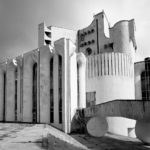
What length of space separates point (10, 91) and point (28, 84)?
5.39 m

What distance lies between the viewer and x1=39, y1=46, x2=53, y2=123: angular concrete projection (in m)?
31.1

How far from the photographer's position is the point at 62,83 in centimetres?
2903

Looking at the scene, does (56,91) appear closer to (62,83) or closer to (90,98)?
(62,83)

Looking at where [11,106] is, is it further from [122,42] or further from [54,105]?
[122,42]

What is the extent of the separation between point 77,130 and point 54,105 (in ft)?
15.7

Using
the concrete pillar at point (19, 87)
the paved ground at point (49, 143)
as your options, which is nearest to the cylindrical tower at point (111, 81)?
the paved ground at point (49, 143)

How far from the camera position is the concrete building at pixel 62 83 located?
29.4m

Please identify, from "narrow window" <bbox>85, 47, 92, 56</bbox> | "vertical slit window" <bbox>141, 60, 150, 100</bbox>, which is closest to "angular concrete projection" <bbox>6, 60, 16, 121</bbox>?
"narrow window" <bbox>85, 47, 92, 56</bbox>

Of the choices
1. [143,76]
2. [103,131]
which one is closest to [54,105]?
[103,131]

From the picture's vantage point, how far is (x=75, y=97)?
2966 cm

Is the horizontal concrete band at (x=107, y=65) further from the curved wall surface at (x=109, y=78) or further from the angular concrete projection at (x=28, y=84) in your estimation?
the angular concrete projection at (x=28, y=84)

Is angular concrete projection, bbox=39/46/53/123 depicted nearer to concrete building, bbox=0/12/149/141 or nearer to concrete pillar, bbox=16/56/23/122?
concrete building, bbox=0/12/149/141

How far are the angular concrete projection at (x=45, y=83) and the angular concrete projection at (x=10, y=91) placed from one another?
872 cm

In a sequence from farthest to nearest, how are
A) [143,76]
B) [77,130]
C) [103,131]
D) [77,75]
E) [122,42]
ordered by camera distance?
[122,42]
[143,76]
[77,75]
[77,130]
[103,131]
